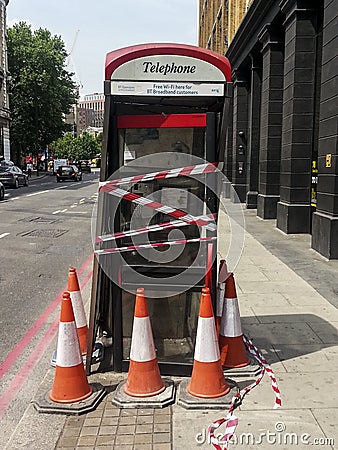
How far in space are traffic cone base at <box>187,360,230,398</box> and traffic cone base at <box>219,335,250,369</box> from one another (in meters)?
0.57

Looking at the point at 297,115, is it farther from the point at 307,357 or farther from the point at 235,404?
the point at 235,404

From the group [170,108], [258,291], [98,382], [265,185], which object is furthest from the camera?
[265,185]

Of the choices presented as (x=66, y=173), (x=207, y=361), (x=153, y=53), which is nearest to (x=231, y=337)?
(x=207, y=361)

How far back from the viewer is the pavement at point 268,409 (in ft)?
11.8

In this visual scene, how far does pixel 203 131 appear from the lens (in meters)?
4.64

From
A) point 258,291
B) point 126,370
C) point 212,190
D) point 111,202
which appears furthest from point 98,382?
point 258,291

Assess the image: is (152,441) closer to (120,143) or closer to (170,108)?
(120,143)

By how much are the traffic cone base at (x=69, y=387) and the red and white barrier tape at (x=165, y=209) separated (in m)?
1.47

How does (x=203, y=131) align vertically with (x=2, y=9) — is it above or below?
below

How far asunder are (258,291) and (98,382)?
372cm

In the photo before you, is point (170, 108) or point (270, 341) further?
point (270, 341)

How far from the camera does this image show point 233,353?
485cm

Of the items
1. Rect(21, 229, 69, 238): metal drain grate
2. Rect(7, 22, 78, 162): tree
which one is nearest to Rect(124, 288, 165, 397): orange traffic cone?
Rect(21, 229, 69, 238): metal drain grate

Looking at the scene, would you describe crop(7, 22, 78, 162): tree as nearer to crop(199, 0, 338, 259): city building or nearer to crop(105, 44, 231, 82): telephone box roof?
crop(199, 0, 338, 259): city building
